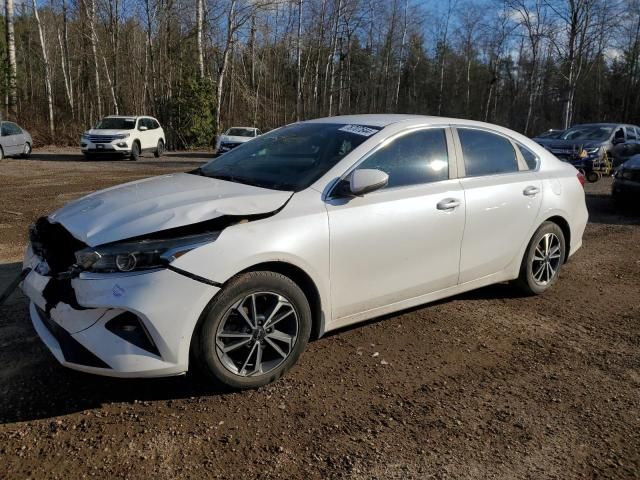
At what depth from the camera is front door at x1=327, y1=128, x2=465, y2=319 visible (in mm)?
3482

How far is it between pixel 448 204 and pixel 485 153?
32.1 inches

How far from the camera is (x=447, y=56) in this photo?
57688 millimetres

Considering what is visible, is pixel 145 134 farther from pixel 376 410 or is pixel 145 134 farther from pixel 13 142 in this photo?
pixel 376 410

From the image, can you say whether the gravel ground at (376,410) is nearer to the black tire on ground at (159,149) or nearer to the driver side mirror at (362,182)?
the driver side mirror at (362,182)

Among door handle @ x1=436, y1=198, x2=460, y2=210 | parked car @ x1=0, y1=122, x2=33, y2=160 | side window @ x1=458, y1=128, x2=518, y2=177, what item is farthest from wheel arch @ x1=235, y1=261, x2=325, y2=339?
parked car @ x1=0, y1=122, x2=33, y2=160

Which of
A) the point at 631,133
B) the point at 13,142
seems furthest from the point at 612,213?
the point at 13,142

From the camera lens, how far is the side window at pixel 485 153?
4.37 metres

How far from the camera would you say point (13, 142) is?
2025 centimetres

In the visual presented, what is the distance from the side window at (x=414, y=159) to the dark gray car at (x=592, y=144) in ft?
40.7

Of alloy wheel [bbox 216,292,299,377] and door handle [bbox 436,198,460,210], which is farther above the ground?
door handle [bbox 436,198,460,210]

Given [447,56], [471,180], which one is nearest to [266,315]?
[471,180]

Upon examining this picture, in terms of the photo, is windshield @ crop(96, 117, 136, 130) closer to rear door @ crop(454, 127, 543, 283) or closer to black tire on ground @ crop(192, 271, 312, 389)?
rear door @ crop(454, 127, 543, 283)

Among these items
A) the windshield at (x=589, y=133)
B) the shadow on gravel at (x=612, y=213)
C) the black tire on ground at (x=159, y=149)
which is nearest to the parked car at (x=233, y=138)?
the black tire on ground at (x=159, y=149)

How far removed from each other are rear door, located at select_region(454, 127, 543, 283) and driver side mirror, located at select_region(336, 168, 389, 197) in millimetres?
976
